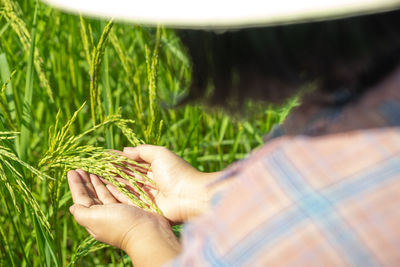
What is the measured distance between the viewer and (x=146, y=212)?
146 cm

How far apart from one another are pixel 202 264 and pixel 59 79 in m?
1.19

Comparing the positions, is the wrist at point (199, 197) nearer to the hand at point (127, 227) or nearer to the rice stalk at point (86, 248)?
the hand at point (127, 227)

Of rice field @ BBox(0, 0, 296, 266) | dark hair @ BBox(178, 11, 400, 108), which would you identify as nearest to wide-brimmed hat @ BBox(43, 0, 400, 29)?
dark hair @ BBox(178, 11, 400, 108)

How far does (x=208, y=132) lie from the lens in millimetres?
2076

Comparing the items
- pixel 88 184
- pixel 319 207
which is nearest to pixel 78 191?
pixel 88 184

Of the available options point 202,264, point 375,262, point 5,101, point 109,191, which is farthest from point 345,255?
point 5,101

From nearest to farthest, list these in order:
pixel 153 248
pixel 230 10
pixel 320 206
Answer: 1. pixel 230 10
2. pixel 320 206
3. pixel 153 248

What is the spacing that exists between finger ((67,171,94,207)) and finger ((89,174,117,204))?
0.12 ft

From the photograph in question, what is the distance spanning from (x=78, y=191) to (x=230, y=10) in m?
0.87

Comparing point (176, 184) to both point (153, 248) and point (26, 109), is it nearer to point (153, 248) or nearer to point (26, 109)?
point (153, 248)

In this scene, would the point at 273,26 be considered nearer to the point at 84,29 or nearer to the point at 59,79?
the point at 84,29

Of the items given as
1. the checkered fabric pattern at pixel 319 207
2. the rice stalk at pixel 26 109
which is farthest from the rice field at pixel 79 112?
the checkered fabric pattern at pixel 319 207

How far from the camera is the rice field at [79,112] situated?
1.51 m

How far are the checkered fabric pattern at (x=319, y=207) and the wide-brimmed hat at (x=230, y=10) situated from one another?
212 millimetres
